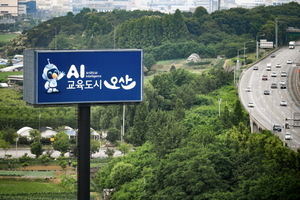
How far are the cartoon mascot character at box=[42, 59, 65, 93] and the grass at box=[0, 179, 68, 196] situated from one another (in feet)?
66.5

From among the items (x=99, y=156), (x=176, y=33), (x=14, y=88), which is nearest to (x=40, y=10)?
(x=176, y=33)

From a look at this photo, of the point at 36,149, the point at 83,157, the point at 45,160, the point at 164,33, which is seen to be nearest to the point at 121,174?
the point at 45,160

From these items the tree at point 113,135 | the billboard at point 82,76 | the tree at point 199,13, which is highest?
the tree at point 199,13

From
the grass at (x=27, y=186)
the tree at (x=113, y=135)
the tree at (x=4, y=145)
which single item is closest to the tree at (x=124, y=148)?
the tree at (x=113, y=135)

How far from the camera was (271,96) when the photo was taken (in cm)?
8000

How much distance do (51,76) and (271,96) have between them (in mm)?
52358

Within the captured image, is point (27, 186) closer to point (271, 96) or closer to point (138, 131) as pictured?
point (138, 131)

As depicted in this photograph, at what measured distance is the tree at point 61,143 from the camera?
2295 inches

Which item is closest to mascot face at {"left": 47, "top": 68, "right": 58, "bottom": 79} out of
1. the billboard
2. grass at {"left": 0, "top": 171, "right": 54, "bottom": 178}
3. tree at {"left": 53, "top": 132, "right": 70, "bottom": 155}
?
the billboard

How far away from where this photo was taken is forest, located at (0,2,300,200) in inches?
1719

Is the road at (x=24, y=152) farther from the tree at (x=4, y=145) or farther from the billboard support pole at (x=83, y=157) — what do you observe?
the billboard support pole at (x=83, y=157)

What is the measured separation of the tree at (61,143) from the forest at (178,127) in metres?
5.05

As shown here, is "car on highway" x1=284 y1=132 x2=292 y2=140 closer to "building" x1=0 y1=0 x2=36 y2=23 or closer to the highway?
the highway

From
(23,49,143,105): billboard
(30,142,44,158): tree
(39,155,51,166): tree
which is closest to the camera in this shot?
(23,49,143,105): billboard
